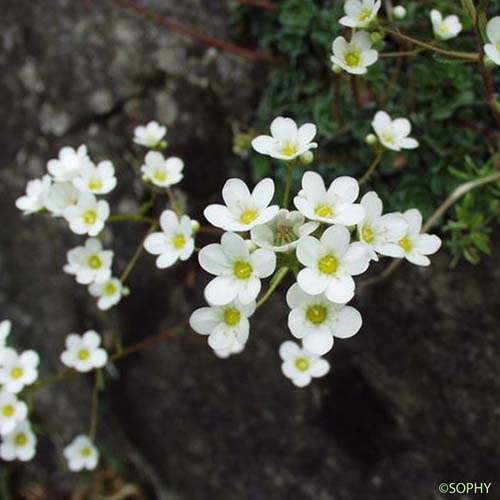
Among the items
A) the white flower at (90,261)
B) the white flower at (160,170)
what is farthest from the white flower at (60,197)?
the white flower at (160,170)

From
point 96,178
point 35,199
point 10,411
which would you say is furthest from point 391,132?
point 10,411

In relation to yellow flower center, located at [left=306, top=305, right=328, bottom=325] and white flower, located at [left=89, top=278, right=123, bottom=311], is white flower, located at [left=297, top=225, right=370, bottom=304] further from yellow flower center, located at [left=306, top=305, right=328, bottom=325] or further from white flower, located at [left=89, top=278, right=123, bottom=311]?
white flower, located at [left=89, top=278, right=123, bottom=311]

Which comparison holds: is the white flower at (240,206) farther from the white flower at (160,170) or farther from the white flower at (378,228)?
the white flower at (160,170)

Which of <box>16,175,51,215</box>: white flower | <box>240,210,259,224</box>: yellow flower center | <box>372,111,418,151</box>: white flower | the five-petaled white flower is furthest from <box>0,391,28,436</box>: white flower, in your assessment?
<box>372,111,418,151</box>: white flower

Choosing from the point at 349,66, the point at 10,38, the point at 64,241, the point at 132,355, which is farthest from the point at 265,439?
the point at 10,38

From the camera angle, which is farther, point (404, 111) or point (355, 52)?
point (404, 111)

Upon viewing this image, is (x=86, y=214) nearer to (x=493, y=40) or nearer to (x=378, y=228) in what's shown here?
(x=378, y=228)
